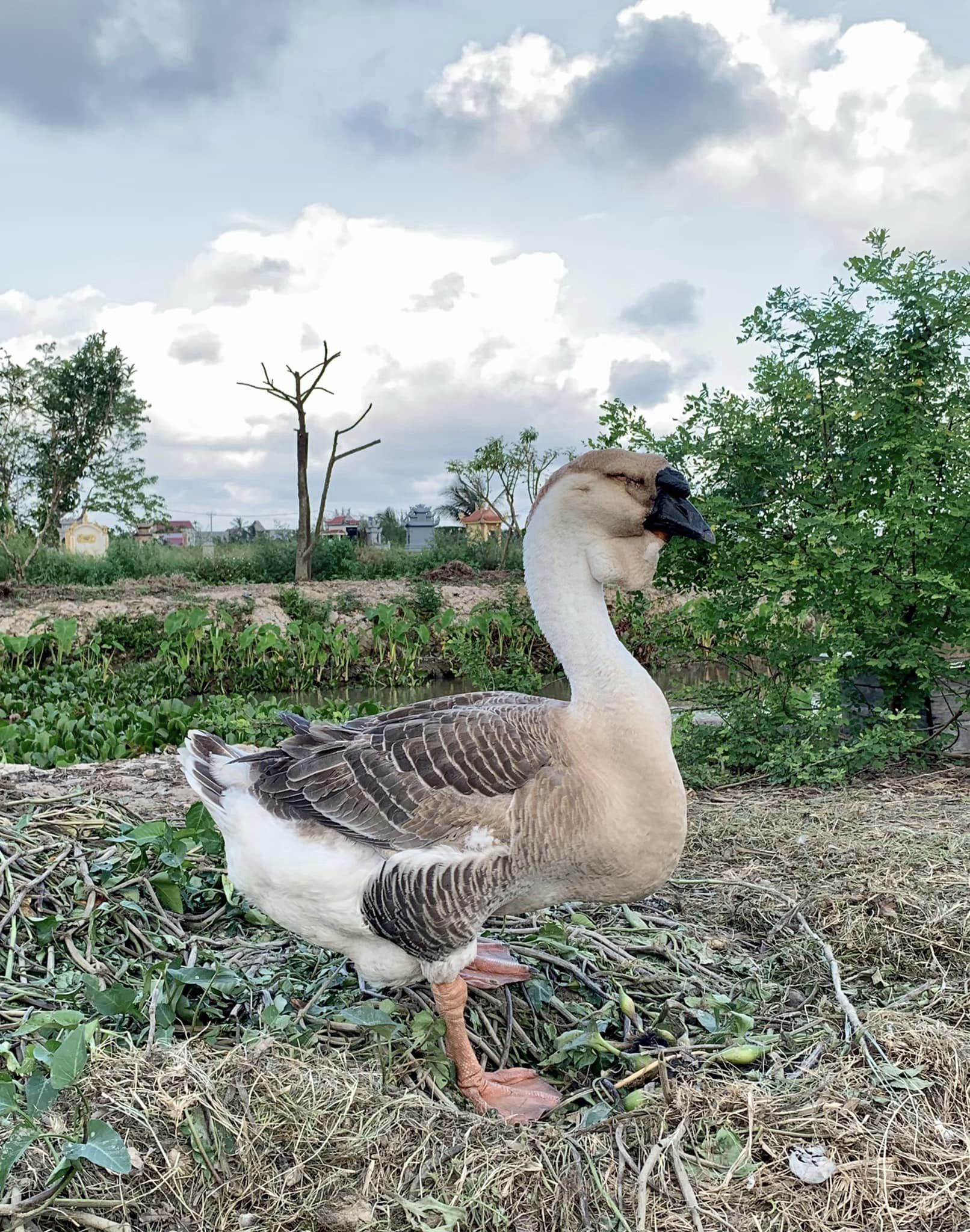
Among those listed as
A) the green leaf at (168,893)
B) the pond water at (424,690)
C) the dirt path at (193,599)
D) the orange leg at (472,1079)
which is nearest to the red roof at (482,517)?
the dirt path at (193,599)

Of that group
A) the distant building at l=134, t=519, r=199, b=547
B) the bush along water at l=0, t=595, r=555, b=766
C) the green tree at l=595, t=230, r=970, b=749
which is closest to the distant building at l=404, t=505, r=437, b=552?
the distant building at l=134, t=519, r=199, b=547

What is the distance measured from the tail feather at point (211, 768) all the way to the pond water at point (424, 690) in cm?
863

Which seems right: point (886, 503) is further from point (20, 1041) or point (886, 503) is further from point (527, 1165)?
point (20, 1041)

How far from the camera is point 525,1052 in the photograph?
338 centimetres

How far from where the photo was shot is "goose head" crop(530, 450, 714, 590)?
300 centimetres

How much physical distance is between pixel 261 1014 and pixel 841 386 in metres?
6.24

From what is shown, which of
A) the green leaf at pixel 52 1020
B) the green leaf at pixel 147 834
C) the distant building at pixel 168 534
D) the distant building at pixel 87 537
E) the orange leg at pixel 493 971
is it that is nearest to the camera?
the green leaf at pixel 52 1020

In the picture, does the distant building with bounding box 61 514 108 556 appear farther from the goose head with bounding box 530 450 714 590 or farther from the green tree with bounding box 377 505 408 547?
the goose head with bounding box 530 450 714 590

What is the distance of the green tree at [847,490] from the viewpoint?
6598 millimetres

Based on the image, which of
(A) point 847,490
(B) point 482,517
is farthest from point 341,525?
(A) point 847,490

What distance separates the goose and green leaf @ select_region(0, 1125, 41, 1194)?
0.97 m

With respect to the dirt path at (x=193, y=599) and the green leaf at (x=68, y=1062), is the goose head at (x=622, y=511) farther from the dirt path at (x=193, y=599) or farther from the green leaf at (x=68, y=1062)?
the dirt path at (x=193, y=599)

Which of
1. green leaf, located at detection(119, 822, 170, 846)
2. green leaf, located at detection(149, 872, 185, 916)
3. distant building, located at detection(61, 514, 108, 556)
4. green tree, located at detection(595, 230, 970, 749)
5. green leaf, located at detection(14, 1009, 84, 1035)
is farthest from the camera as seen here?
distant building, located at detection(61, 514, 108, 556)

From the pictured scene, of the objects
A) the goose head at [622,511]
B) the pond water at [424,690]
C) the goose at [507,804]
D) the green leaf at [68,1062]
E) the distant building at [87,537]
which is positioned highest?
the distant building at [87,537]
